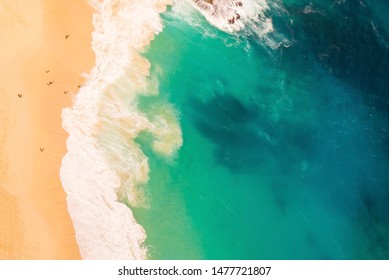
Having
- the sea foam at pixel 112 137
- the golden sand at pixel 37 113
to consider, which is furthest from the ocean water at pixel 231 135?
the golden sand at pixel 37 113

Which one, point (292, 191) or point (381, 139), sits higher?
point (381, 139)

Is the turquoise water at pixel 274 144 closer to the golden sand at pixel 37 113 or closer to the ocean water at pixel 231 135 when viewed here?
the ocean water at pixel 231 135

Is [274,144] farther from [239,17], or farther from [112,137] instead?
[112,137]

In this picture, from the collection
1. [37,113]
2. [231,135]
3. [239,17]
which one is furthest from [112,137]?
[239,17]

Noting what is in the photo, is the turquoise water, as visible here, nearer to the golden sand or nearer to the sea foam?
the sea foam

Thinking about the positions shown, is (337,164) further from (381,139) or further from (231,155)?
(231,155)

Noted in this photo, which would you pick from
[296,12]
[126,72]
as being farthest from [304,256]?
[296,12]

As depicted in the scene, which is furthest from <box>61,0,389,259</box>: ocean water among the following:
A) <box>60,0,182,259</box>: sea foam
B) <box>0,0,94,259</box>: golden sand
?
<box>0,0,94,259</box>: golden sand
